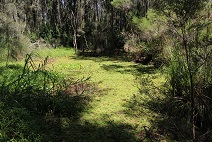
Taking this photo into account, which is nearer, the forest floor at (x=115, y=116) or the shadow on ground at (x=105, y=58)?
the forest floor at (x=115, y=116)

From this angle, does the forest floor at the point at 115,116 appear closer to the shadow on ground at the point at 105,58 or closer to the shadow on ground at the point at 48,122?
the shadow on ground at the point at 48,122

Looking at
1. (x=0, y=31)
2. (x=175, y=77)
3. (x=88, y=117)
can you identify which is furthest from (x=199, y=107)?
(x=0, y=31)

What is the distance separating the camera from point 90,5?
102ft

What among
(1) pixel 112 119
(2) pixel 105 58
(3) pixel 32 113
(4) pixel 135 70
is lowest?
(1) pixel 112 119

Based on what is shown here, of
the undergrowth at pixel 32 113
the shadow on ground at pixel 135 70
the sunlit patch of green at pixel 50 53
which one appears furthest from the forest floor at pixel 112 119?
the sunlit patch of green at pixel 50 53

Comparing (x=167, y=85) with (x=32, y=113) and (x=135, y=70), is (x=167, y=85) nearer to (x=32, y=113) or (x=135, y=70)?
(x=32, y=113)

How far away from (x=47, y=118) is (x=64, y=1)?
1128 inches

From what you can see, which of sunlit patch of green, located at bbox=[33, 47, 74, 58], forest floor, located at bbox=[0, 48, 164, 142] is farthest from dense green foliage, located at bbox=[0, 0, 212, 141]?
sunlit patch of green, located at bbox=[33, 47, 74, 58]

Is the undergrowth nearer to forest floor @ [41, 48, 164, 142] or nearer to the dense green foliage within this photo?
the dense green foliage

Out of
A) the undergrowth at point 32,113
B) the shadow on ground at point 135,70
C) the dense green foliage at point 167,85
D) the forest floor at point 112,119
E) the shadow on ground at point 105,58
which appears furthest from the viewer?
the shadow on ground at point 105,58

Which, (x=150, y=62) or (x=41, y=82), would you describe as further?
(x=150, y=62)

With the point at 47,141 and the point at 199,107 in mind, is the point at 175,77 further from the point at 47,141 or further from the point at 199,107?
the point at 47,141

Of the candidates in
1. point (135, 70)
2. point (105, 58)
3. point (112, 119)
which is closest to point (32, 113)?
point (112, 119)

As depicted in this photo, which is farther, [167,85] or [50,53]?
[50,53]
